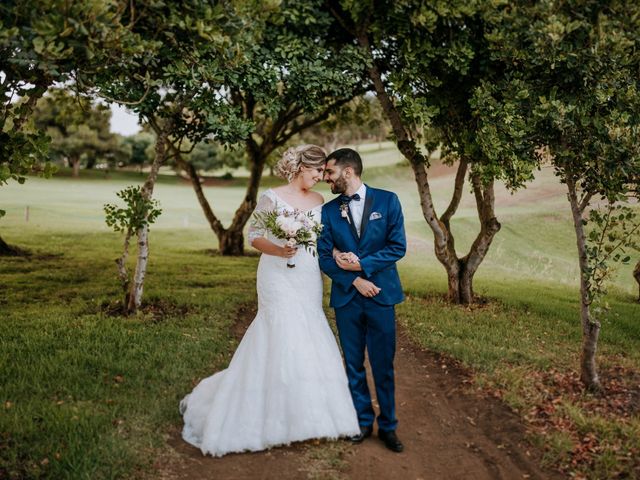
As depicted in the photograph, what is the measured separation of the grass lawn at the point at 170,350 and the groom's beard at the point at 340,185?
3233 millimetres

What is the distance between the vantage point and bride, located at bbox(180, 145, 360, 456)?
5730 millimetres

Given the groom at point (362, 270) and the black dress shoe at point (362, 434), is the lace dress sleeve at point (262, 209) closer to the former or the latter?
the groom at point (362, 270)

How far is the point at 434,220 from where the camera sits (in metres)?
12.8

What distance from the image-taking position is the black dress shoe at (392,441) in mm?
5836

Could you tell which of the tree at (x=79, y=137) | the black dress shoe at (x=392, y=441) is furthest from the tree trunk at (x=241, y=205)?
the tree at (x=79, y=137)

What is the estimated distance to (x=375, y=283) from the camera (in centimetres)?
580

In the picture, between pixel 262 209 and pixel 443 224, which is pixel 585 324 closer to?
pixel 262 209

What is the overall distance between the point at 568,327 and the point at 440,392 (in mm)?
4759

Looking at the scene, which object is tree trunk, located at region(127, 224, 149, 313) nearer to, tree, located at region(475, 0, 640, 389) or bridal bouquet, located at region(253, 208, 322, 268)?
bridal bouquet, located at region(253, 208, 322, 268)

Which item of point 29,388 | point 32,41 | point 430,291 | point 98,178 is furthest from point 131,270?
point 98,178

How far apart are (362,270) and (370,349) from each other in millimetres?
886

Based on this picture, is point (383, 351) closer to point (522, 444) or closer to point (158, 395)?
point (522, 444)

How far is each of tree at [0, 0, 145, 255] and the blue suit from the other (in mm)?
2646

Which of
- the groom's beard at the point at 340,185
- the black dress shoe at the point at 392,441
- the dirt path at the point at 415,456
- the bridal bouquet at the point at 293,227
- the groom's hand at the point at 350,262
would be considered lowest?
the dirt path at the point at 415,456
